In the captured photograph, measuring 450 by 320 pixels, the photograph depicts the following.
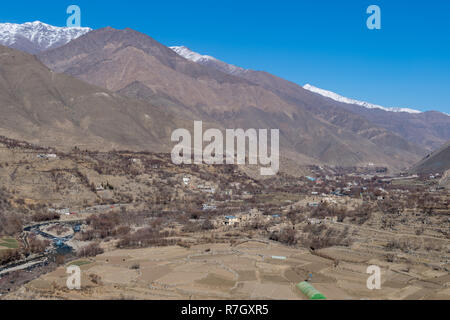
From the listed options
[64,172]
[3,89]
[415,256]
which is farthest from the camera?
[3,89]

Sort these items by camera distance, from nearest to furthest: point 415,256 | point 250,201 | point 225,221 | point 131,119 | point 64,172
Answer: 1. point 415,256
2. point 225,221
3. point 64,172
4. point 250,201
5. point 131,119

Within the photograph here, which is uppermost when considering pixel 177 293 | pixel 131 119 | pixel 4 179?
pixel 131 119

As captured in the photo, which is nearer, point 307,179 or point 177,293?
point 177,293

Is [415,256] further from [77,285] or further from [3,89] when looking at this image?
[3,89]

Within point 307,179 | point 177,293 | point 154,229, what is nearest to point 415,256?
point 177,293

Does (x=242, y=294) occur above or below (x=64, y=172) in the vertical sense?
below

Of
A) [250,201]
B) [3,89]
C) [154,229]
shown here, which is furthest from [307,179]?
[3,89]
